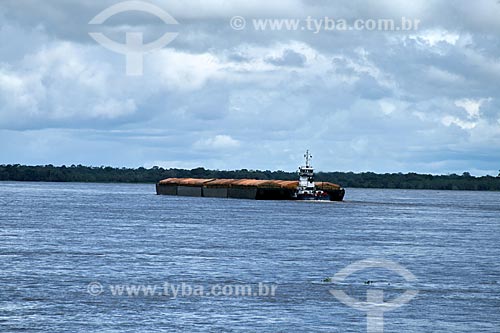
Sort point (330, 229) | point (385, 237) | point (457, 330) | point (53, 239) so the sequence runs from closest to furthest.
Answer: point (457, 330)
point (53, 239)
point (385, 237)
point (330, 229)

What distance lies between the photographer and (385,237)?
91.7 m

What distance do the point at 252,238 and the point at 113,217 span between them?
43.2 m

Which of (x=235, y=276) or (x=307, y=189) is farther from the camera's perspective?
(x=307, y=189)

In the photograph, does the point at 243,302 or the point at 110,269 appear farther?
the point at 110,269

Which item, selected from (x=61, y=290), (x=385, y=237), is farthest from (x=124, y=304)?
(x=385, y=237)

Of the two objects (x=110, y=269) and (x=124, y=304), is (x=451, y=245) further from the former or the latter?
(x=124, y=304)

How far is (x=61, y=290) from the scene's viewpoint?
4572 centimetres

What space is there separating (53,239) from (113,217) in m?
45.1

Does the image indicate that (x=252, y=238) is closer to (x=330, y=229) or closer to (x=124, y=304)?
(x=330, y=229)

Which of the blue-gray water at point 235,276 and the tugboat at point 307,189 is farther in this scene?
the tugboat at point 307,189

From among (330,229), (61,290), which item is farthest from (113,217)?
(61,290)

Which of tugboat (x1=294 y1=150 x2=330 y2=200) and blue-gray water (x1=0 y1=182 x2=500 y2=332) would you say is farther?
tugboat (x1=294 y1=150 x2=330 y2=200)

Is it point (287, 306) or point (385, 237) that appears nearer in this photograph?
point (287, 306)

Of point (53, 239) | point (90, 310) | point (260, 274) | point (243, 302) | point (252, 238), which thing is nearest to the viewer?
point (90, 310)
